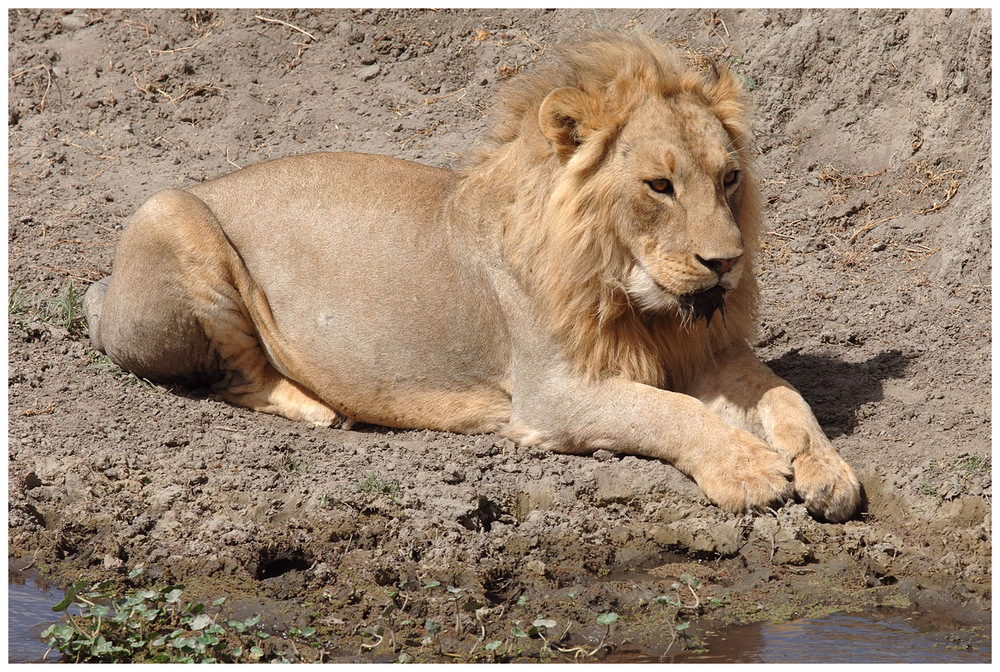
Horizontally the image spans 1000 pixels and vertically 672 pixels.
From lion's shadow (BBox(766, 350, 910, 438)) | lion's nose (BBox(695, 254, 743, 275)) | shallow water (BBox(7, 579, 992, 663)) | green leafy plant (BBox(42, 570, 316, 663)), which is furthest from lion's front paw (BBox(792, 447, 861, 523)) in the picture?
green leafy plant (BBox(42, 570, 316, 663))

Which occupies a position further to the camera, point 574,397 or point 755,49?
point 755,49

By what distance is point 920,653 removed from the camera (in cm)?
415

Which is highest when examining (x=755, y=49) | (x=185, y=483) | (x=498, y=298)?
(x=755, y=49)

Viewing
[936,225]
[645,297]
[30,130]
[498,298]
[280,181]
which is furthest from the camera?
[30,130]

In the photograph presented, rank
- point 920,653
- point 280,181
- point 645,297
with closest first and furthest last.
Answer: point 920,653, point 645,297, point 280,181

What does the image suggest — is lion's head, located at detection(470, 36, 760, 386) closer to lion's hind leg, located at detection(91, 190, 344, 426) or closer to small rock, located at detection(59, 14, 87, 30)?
lion's hind leg, located at detection(91, 190, 344, 426)

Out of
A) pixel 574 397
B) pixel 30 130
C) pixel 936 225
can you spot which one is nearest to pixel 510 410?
pixel 574 397

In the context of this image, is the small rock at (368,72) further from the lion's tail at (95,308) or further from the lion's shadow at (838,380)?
the lion's shadow at (838,380)

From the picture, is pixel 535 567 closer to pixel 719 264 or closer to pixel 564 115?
pixel 719 264

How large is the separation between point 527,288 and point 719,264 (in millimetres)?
1062

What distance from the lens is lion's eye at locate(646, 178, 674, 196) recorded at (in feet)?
16.7

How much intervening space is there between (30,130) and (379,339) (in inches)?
217

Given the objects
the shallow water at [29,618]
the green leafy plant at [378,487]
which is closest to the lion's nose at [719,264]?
the green leafy plant at [378,487]

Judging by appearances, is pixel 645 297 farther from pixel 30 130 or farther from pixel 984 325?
pixel 30 130
